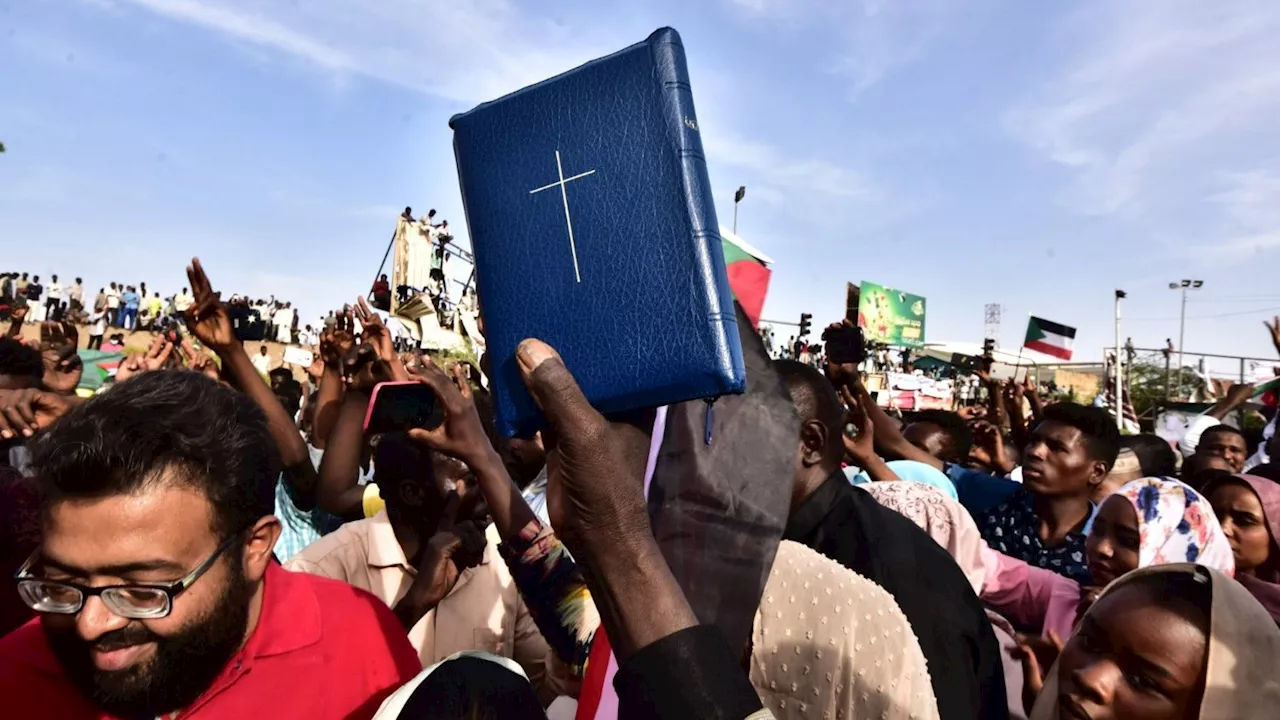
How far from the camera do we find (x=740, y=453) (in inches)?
62.1

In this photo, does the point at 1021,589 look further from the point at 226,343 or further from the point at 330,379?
the point at 330,379

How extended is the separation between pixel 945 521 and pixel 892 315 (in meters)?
46.3

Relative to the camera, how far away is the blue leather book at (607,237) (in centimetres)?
119

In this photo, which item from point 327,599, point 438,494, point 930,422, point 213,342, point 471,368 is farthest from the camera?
point 471,368

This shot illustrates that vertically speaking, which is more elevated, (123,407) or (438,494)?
(123,407)

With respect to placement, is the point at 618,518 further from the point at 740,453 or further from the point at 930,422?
the point at 930,422

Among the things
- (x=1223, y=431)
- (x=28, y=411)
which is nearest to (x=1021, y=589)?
(x=1223, y=431)

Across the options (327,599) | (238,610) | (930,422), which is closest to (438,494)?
(327,599)

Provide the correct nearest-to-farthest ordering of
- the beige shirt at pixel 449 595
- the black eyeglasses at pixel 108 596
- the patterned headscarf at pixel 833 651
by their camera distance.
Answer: the black eyeglasses at pixel 108 596 < the patterned headscarf at pixel 833 651 < the beige shirt at pixel 449 595

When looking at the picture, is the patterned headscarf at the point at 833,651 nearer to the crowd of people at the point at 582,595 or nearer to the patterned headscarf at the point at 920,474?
the crowd of people at the point at 582,595

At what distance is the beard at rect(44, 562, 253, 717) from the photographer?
57.5 inches

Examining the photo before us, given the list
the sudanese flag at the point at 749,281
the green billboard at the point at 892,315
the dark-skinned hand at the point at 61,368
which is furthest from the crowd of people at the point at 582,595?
the green billboard at the point at 892,315

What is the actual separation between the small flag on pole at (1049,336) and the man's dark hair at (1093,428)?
21.3 meters

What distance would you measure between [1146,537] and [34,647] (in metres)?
3.18
